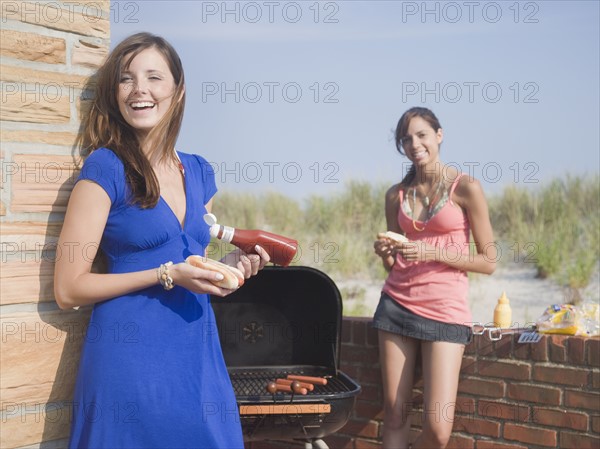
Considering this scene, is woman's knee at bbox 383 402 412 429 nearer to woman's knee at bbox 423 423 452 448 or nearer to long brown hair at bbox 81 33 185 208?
woman's knee at bbox 423 423 452 448

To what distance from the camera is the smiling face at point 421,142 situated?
4730 mm

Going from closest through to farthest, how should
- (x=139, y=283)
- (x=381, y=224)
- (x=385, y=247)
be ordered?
(x=139, y=283) < (x=385, y=247) < (x=381, y=224)

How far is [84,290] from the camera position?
2.20 m

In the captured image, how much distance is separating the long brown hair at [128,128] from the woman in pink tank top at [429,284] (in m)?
2.19

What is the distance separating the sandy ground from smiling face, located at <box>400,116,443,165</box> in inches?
299

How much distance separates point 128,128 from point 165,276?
46cm

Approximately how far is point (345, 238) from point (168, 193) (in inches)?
531

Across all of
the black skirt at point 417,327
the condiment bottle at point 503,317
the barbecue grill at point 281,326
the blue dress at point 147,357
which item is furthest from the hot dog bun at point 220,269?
the condiment bottle at point 503,317

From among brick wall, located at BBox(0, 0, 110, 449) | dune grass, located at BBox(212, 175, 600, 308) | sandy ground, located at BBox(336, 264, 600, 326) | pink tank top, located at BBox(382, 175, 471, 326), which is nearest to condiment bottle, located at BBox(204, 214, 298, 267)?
brick wall, located at BBox(0, 0, 110, 449)

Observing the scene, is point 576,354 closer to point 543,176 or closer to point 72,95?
point 72,95

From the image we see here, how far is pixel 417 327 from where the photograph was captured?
4.55m

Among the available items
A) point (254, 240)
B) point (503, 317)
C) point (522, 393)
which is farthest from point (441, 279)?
point (254, 240)

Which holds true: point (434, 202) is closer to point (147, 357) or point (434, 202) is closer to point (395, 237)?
point (395, 237)

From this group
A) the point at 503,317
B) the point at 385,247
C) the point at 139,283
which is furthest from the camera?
the point at 503,317
